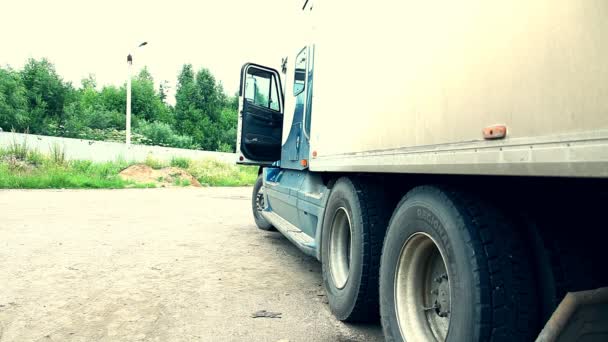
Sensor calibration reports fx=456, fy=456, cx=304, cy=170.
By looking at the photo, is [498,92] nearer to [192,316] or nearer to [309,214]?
[192,316]

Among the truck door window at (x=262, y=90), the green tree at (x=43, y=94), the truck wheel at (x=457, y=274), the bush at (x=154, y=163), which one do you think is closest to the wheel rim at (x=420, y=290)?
the truck wheel at (x=457, y=274)

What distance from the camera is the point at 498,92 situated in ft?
5.54

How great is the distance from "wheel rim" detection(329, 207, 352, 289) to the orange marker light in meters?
2.05

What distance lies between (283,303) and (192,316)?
79cm

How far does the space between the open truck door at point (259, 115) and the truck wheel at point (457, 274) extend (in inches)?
194

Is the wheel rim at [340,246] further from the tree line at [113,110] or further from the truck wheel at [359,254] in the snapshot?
the tree line at [113,110]

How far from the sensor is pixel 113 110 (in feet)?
181

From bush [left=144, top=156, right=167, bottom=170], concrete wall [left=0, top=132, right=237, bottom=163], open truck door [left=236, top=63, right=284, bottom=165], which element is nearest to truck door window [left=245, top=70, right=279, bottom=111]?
open truck door [left=236, top=63, right=284, bottom=165]

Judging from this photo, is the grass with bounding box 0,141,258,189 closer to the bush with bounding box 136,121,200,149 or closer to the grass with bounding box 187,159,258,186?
the grass with bounding box 187,159,258,186

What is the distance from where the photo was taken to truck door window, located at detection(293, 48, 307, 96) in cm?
508

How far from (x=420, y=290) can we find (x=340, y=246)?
1404mm

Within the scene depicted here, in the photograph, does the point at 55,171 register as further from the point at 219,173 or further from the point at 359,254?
the point at 359,254

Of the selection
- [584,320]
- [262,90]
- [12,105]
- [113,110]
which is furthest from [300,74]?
[113,110]

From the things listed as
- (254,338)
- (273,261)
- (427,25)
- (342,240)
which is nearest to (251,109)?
(273,261)
